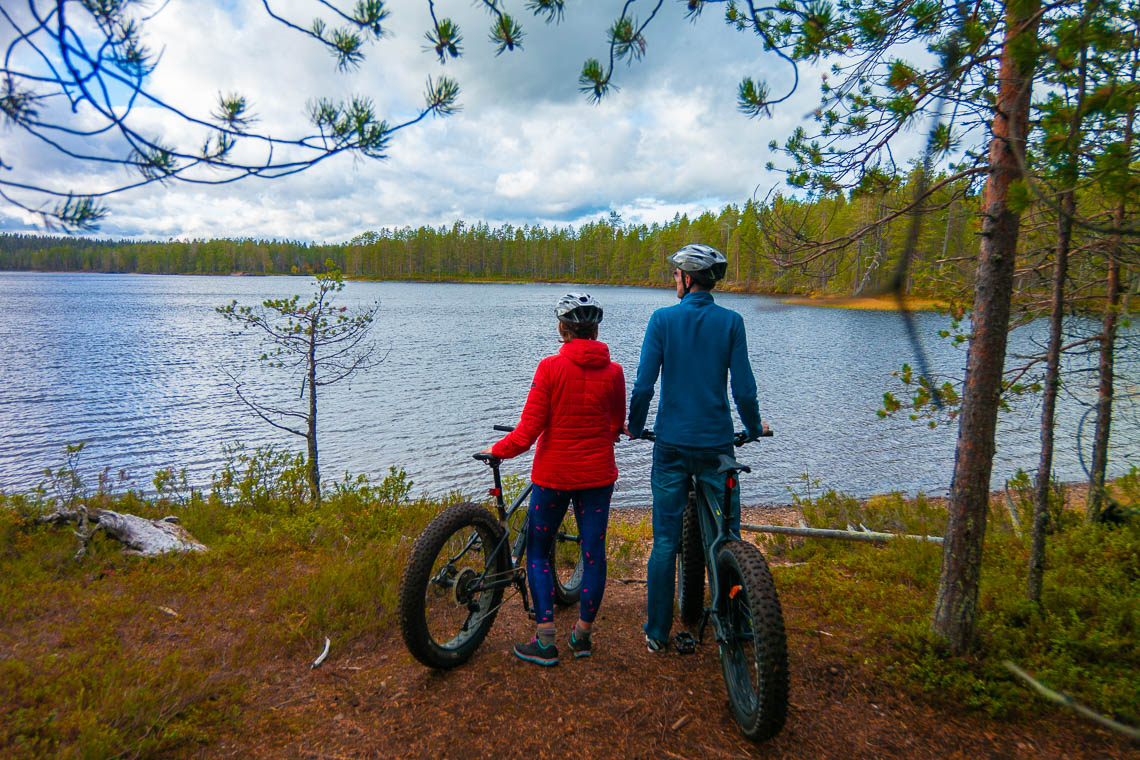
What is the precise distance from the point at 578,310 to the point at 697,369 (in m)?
0.83

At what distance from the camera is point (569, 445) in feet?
12.5

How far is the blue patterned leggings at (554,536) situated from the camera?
12.9 ft

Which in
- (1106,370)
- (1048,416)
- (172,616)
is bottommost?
(172,616)

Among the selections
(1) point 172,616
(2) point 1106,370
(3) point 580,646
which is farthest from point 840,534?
(1) point 172,616

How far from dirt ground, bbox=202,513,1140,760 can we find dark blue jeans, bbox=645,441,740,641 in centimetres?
49

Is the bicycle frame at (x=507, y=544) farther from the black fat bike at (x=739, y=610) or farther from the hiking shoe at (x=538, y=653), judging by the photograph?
the black fat bike at (x=739, y=610)

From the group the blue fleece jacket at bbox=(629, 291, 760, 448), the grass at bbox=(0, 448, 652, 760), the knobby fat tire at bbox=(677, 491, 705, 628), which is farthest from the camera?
the knobby fat tire at bbox=(677, 491, 705, 628)

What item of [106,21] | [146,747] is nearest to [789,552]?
[146,747]

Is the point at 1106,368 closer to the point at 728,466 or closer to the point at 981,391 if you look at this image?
the point at 981,391

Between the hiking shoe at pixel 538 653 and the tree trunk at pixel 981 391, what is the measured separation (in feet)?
→ 8.09

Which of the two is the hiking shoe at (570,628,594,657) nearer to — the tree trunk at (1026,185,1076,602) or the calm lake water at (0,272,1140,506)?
the calm lake water at (0,272,1140,506)

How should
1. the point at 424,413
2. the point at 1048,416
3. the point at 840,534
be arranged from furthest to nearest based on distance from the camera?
the point at 424,413, the point at 840,534, the point at 1048,416

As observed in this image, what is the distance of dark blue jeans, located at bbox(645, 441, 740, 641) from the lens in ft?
12.6

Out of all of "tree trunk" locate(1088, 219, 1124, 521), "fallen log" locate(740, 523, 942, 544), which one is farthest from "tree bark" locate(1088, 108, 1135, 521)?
"fallen log" locate(740, 523, 942, 544)
